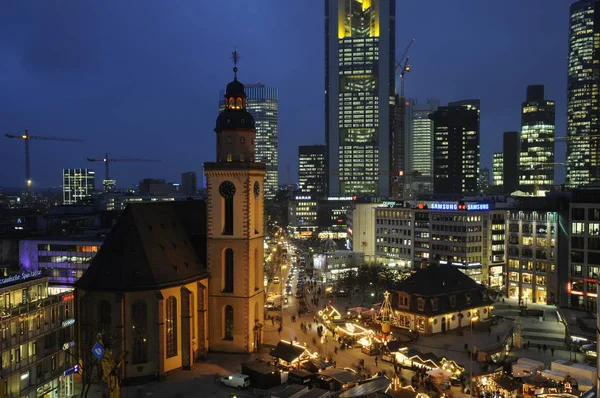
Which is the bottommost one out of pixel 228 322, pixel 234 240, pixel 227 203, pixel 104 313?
pixel 228 322

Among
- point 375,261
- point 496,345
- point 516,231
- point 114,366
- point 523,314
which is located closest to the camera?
point 114,366

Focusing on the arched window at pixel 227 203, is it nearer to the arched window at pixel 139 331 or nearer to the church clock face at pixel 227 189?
the church clock face at pixel 227 189

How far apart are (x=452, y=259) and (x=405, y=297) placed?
3714 centimetres

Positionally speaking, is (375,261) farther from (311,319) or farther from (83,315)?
(83,315)

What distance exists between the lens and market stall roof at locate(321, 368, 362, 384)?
4462cm

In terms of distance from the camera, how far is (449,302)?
227 feet

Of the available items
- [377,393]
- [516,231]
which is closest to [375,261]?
[516,231]

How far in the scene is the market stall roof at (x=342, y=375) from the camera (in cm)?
4462

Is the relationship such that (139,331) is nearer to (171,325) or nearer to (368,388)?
(171,325)

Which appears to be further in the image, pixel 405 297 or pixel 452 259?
pixel 452 259

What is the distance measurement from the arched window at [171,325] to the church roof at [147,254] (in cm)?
180

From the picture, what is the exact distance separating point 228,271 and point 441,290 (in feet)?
92.7

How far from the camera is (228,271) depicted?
55875 mm

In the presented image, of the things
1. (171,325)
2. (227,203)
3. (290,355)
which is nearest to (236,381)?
(290,355)
